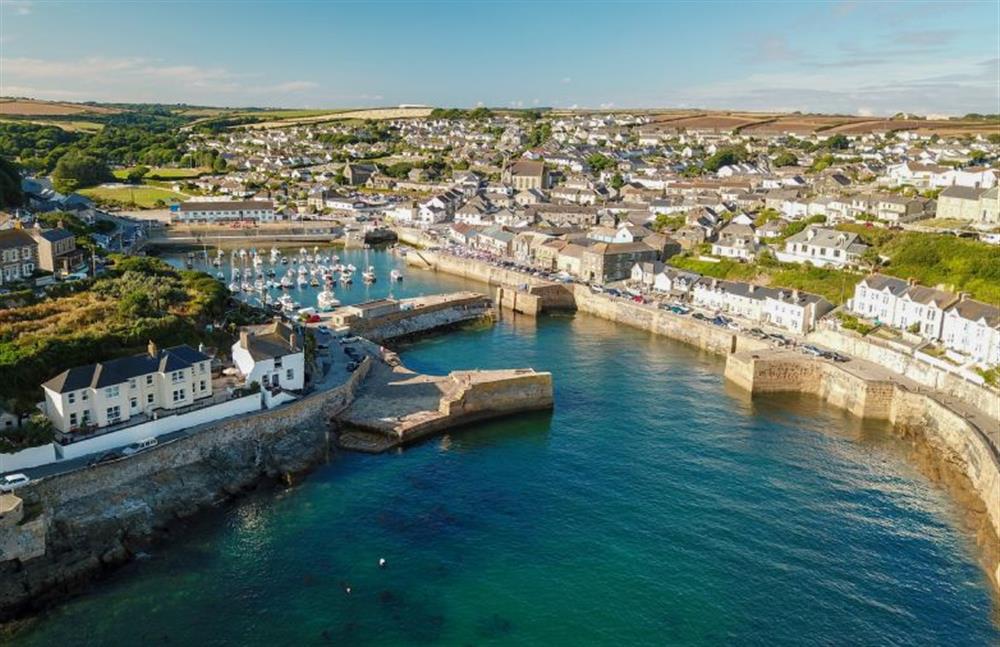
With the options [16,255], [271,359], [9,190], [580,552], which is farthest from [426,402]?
[9,190]

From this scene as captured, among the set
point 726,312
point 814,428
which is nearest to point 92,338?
point 814,428

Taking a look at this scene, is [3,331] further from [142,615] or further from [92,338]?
[142,615]

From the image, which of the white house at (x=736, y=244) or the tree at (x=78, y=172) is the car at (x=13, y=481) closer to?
the white house at (x=736, y=244)

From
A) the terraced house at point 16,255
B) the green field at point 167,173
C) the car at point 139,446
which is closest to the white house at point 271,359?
the car at point 139,446

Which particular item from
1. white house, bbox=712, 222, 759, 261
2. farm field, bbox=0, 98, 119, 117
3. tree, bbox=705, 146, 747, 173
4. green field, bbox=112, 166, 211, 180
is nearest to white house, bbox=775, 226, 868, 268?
white house, bbox=712, 222, 759, 261

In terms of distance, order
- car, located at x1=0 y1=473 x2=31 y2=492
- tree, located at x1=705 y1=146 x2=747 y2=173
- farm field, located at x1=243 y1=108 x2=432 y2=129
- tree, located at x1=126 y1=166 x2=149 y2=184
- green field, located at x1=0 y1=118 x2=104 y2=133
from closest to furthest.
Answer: car, located at x1=0 y1=473 x2=31 y2=492 → tree, located at x1=126 y1=166 x2=149 y2=184 → tree, located at x1=705 y1=146 x2=747 y2=173 → green field, located at x1=0 y1=118 x2=104 y2=133 → farm field, located at x1=243 y1=108 x2=432 y2=129

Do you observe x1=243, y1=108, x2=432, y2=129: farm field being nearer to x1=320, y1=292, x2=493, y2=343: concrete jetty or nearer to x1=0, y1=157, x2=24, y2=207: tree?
x1=0, y1=157, x2=24, y2=207: tree
